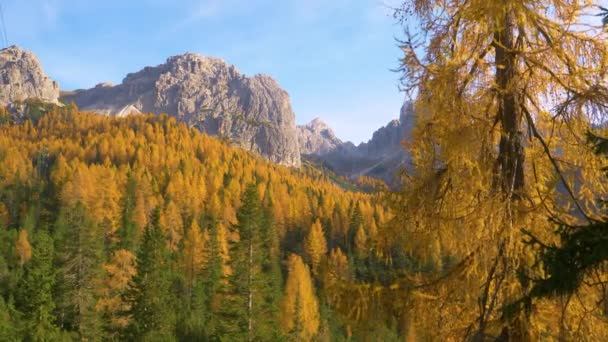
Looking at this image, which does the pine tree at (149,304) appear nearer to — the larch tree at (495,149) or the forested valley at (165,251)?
the forested valley at (165,251)

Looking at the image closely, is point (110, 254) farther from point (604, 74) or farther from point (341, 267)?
point (604, 74)

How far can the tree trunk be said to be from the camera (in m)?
4.50

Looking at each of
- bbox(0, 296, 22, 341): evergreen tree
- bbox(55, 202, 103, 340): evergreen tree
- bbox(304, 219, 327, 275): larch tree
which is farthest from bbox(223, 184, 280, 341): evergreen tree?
bbox(304, 219, 327, 275): larch tree

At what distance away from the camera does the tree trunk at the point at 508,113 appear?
4.50 meters

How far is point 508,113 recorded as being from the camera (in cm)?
463

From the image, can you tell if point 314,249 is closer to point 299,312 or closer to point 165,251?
point 165,251

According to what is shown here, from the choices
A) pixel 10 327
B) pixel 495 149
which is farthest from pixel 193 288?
pixel 495 149

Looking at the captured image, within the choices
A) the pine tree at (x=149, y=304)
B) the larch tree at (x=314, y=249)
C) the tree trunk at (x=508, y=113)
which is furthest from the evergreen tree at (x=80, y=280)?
the larch tree at (x=314, y=249)

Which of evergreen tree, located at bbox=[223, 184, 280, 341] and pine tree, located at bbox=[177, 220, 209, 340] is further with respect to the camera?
pine tree, located at bbox=[177, 220, 209, 340]

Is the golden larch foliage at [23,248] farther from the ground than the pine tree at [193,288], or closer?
farther from the ground

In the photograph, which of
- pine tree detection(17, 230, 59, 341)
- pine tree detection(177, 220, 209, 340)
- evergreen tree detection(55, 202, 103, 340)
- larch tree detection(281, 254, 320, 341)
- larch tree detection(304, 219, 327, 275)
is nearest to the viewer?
pine tree detection(17, 230, 59, 341)

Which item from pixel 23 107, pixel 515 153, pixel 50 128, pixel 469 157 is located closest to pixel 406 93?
pixel 469 157

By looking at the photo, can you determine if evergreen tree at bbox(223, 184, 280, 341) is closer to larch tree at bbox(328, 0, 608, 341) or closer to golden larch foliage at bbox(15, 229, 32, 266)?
larch tree at bbox(328, 0, 608, 341)

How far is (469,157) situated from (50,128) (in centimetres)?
14475
